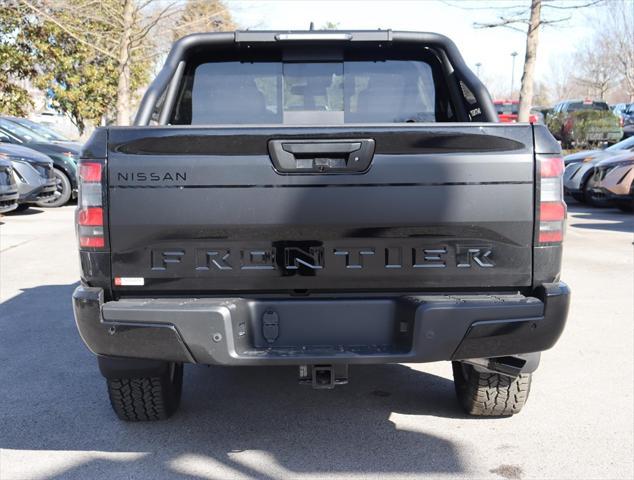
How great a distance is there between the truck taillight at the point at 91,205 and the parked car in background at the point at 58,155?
1217 cm

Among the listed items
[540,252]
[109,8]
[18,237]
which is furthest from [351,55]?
[109,8]

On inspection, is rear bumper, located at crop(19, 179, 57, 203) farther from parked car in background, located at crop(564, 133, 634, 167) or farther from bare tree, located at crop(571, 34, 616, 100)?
bare tree, located at crop(571, 34, 616, 100)

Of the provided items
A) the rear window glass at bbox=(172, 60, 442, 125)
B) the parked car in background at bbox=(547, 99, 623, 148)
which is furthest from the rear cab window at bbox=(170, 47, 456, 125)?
the parked car in background at bbox=(547, 99, 623, 148)

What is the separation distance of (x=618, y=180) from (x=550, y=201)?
35.5 ft

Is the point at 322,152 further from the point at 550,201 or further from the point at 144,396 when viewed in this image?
the point at 144,396

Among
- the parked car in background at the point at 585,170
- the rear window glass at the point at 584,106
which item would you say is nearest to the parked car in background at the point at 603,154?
the parked car in background at the point at 585,170

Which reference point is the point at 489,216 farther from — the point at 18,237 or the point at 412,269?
the point at 18,237

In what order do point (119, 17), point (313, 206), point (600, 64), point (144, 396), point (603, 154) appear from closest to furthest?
1. point (313, 206)
2. point (144, 396)
3. point (603, 154)
4. point (119, 17)
5. point (600, 64)

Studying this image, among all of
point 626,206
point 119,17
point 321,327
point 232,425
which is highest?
point 119,17

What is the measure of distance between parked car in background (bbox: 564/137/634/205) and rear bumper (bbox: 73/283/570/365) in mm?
12009

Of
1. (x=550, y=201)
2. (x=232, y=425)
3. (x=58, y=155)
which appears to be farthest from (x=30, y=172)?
(x=550, y=201)

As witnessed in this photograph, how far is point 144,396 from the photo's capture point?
3.90m

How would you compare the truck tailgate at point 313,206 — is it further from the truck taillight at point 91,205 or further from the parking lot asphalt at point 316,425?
the parking lot asphalt at point 316,425

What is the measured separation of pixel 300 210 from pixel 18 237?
30.0ft
